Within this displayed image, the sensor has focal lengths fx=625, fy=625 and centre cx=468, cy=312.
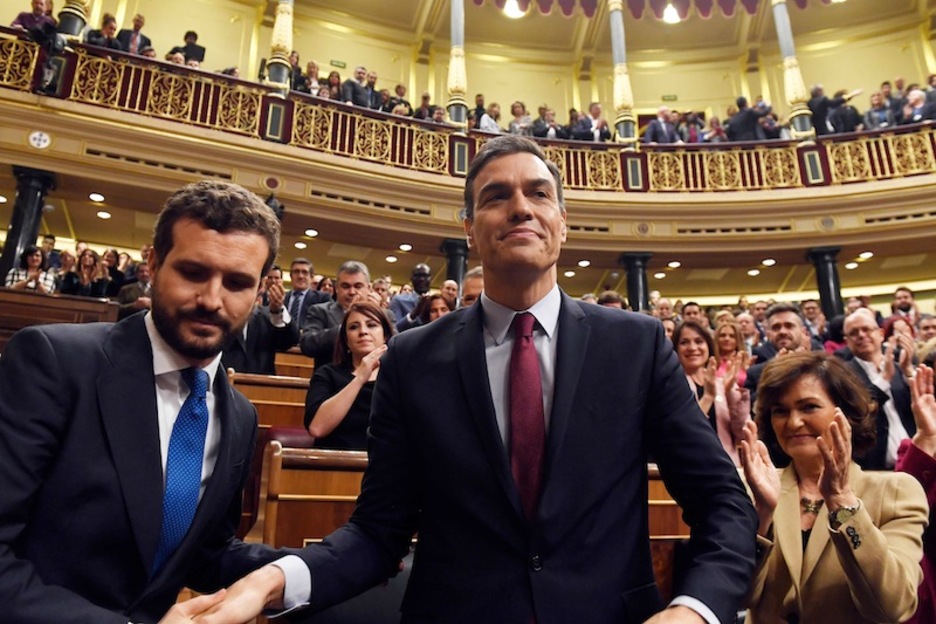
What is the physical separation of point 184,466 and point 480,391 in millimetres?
533

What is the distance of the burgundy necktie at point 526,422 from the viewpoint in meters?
0.97

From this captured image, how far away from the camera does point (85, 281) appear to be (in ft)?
18.3

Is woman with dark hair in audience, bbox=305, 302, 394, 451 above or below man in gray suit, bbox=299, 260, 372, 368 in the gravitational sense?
below

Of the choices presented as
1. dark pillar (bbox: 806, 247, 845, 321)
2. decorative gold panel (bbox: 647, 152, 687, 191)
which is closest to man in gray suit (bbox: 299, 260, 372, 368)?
decorative gold panel (bbox: 647, 152, 687, 191)

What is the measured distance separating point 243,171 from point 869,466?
687 cm

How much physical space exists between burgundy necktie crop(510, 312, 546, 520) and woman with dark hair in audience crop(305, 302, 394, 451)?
1.09 metres

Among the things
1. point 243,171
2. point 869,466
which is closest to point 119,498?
point 869,466

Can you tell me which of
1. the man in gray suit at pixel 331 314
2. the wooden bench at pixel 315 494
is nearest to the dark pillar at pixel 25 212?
the man in gray suit at pixel 331 314

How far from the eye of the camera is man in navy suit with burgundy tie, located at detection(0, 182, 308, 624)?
92 centimetres

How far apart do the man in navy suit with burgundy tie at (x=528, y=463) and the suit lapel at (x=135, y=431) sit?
0.68ft

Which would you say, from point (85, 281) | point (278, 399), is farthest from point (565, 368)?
point (85, 281)

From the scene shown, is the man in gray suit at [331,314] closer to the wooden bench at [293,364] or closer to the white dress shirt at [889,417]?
the wooden bench at [293,364]

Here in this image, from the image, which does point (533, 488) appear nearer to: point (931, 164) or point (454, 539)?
point (454, 539)

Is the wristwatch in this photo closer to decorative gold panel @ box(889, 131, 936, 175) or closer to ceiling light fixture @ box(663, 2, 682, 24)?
decorative gold panel @ box(889, 131, 936, 175)
